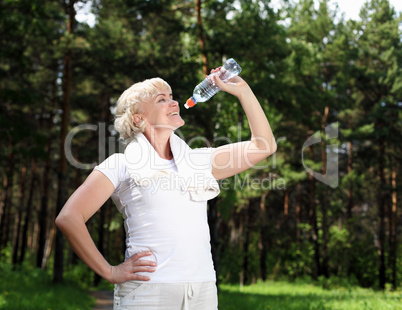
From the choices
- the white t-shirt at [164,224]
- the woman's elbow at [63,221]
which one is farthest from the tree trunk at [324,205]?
the woman's elbow at [63,221]

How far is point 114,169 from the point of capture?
8.11 ft

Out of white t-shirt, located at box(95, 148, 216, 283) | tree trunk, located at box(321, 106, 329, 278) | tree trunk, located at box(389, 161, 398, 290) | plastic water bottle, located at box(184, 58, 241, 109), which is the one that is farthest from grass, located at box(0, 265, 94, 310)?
tree trunk, located at box(389, 161, 398, 290)

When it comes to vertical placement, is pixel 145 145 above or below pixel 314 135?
below

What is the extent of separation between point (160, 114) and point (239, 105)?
14640 mm

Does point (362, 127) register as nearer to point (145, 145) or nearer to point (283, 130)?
point (283, 130)

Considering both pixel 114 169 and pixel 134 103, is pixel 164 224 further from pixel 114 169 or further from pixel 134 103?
pixel 134 103

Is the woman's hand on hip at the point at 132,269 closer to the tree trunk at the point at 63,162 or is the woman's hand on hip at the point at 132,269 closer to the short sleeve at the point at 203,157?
the short sleeve at the point at 203,157

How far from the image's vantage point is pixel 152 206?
8.08 ft

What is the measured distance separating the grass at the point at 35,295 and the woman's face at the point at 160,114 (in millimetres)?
8180

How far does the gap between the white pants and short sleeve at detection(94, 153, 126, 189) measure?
536mm

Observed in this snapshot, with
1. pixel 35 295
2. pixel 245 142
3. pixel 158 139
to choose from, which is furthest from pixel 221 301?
pixel 158 139

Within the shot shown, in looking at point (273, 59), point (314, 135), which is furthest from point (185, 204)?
point (314, 135)

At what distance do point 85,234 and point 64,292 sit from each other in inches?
526

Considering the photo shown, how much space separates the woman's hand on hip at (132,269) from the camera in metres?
2.36
